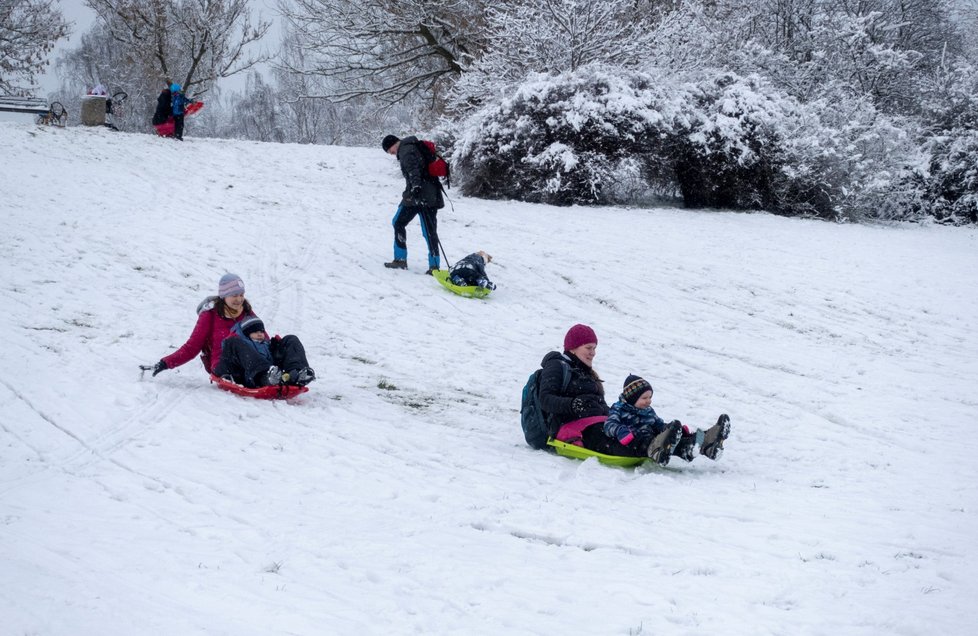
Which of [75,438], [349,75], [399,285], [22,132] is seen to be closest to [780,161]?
[399,285]

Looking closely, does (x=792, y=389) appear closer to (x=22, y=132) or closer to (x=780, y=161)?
(x=780, y=161)

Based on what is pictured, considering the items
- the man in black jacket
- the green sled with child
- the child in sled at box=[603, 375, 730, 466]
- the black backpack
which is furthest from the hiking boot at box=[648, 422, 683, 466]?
the man in black jacket

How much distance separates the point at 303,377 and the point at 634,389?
8.50 feet

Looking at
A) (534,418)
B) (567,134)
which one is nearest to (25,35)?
(567,134)

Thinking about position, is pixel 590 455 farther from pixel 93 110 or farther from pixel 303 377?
pixel 93 110

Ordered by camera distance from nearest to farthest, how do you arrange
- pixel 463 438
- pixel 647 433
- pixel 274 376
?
pixel 647 433 → pixel 463 438 → pixel 274 376

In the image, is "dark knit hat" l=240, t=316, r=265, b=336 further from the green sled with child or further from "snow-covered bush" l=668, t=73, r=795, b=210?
"snow-covered bush" l=668, t=73, r=795, b=210

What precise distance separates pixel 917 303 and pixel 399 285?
6.97 m

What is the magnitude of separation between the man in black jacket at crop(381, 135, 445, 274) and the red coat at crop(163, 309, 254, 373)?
433 cm

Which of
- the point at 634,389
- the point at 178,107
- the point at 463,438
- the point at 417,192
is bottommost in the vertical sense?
the point at 463,438

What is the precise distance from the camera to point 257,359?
6383 millimetres

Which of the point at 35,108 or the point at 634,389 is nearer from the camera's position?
the point at 634,389

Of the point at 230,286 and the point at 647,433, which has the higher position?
the point at 230,286

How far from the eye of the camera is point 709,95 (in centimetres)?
1680
